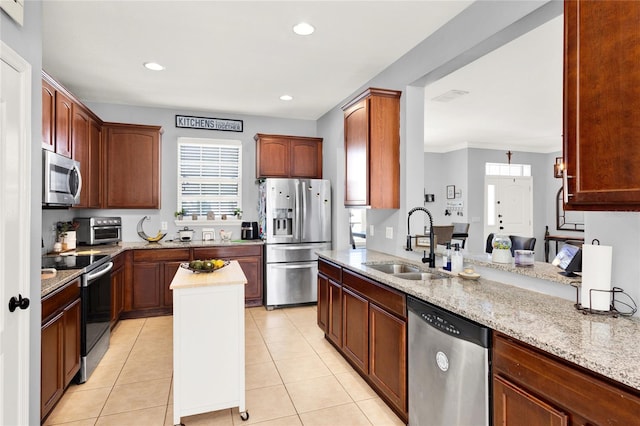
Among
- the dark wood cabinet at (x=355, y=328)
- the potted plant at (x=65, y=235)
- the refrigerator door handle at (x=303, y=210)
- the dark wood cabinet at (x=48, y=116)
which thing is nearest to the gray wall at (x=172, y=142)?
the potted plant at (x=65, y=235)

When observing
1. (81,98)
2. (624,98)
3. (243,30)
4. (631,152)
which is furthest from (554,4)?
(81,98)

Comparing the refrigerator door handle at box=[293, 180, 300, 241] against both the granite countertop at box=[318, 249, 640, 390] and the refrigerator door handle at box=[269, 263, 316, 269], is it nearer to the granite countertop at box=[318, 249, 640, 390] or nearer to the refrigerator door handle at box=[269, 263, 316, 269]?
the refrigerator door handle at box=[269, 263, 316, 269]

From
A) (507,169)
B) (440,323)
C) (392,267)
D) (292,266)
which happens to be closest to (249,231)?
(292,266)

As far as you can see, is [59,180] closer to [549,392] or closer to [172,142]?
[172,142]

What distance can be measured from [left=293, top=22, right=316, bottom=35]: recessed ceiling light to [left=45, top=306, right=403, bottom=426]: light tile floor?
111 inches

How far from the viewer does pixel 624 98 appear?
1.27m

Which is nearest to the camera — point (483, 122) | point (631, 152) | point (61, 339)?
point (631, 152)

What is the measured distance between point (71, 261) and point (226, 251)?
6.24 feet

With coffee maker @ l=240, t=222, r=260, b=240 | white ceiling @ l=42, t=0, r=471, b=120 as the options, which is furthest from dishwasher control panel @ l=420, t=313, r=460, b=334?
coffee maker @ l=240, t=222, r=260, b=240

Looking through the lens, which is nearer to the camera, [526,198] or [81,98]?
[81,98]

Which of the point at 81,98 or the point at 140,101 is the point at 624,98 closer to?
the point at 140,101

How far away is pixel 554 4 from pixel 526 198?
6894mm

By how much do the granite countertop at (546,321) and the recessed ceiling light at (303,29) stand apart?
2.02 meters

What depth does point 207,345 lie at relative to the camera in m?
2.29
